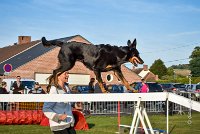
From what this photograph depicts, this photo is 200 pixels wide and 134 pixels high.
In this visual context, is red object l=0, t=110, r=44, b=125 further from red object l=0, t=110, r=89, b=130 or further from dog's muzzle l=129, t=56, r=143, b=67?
dog's muzzle l=129, t=56, r=143, b=67

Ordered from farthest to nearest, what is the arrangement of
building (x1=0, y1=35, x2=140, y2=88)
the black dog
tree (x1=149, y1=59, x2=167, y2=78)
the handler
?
tree (x1=149, y1=59, x2=167, y2=78) → building (x1=0, y1=35, x2=140, y2=88) → the handler → the black dog

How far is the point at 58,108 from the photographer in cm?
634

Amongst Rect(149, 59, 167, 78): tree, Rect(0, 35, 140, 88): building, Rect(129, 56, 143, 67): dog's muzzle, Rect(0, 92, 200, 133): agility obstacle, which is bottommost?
Rect(0, 92, 200, 133): agility obstacle

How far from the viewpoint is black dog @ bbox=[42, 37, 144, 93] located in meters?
5.50

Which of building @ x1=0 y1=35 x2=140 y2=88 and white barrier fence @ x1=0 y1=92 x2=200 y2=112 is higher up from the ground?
building @ x1=0 y1=35 x2=140 y2=88

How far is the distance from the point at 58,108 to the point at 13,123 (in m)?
10.4

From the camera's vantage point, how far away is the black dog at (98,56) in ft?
18.0

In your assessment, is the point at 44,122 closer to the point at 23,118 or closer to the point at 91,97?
the point at 23,118

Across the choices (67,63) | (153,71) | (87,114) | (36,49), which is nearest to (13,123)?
(87,114)

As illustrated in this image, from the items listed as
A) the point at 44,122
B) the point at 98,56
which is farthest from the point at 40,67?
the point at 98,56

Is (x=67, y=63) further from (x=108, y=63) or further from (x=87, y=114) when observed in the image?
(x=87, y=114)

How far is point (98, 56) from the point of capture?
5.51 metres

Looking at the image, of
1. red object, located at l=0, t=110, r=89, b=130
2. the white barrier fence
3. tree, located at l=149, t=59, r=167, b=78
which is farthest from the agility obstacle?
tree, located at l=149, t=59, r=167, b=78

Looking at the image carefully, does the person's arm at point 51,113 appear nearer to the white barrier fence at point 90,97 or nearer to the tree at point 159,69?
the white barrier fence at point 90,97
